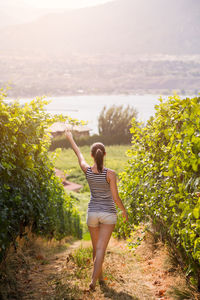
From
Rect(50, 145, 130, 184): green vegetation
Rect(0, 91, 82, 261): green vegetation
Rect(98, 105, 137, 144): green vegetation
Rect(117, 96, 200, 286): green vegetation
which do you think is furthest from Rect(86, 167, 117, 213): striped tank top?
Rect(98, 105, 137, 144): green vegetation

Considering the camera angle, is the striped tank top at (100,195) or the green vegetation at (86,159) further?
the green vegetation at (86,159)

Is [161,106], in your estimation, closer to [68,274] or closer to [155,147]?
[155,147]

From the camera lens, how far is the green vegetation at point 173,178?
3006 mm

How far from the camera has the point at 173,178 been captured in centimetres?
368

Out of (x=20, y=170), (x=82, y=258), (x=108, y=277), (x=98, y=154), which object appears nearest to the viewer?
(x=98, y=154)

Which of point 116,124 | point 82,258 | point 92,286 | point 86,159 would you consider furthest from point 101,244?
point 116,124

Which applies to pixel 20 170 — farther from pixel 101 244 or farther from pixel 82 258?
pixel 82 258

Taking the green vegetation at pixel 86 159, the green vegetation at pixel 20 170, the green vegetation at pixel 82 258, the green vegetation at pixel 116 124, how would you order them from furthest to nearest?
the green vegetation at pixel 116 124
the green vegetation at pixel 86 159
the green vegetation at pixel 82 258
the green vegetation at pixel 20 170

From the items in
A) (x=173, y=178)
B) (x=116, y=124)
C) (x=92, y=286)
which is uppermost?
(x=173, y=178)

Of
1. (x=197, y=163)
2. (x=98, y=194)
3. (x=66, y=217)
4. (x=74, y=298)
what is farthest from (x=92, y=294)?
(x=66, y=217)

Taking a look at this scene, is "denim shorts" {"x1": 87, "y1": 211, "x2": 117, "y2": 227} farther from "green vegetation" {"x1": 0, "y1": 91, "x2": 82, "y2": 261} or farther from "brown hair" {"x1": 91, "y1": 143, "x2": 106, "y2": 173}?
"green vegetation" {"x1": 0, "y1": 91, "x2": 82, "y2": 261}

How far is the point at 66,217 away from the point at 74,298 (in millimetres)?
4498

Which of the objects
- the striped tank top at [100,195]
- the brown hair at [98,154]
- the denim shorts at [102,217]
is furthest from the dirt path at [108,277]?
the brown hair at [98,154]

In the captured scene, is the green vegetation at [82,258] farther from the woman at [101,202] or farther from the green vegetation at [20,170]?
the woman at [101,202]
